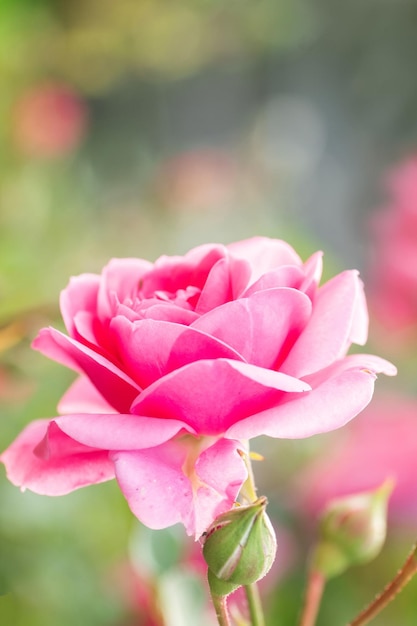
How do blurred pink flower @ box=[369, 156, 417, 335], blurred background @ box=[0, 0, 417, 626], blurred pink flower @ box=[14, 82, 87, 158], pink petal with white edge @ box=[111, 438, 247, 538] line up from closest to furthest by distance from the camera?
pink petal with white edge @ box=[111, 438, 247, 538], blurred background @ box=[0, 0, 417, 626], blurred pink flower @ box=[369, 156, 417, 335], blurred pink flower @ box=[14, 82, 87, 158]

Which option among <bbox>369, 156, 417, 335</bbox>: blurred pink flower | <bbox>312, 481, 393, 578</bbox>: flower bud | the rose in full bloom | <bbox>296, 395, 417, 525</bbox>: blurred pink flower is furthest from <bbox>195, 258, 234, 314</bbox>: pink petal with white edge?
<bbox>369, 156, 417, 335</bbox>: blurred pink flower

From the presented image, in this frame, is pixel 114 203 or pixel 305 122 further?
pixel 305 122

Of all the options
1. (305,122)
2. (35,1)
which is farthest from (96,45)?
(305,122)

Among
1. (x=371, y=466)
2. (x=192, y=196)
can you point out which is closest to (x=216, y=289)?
(x=371, y=466)

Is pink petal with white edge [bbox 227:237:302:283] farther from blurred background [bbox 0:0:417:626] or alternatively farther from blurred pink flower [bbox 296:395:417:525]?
blurred pink flower [bbox 296:395:417:525]

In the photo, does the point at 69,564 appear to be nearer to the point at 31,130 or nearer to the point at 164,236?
the point at 164,236

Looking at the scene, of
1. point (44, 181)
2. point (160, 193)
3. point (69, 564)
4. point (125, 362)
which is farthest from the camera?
point (160, 193)

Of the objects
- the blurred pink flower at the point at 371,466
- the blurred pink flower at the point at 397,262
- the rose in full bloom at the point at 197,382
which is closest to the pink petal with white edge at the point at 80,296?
the rose in full bloom at the point at 197,382
